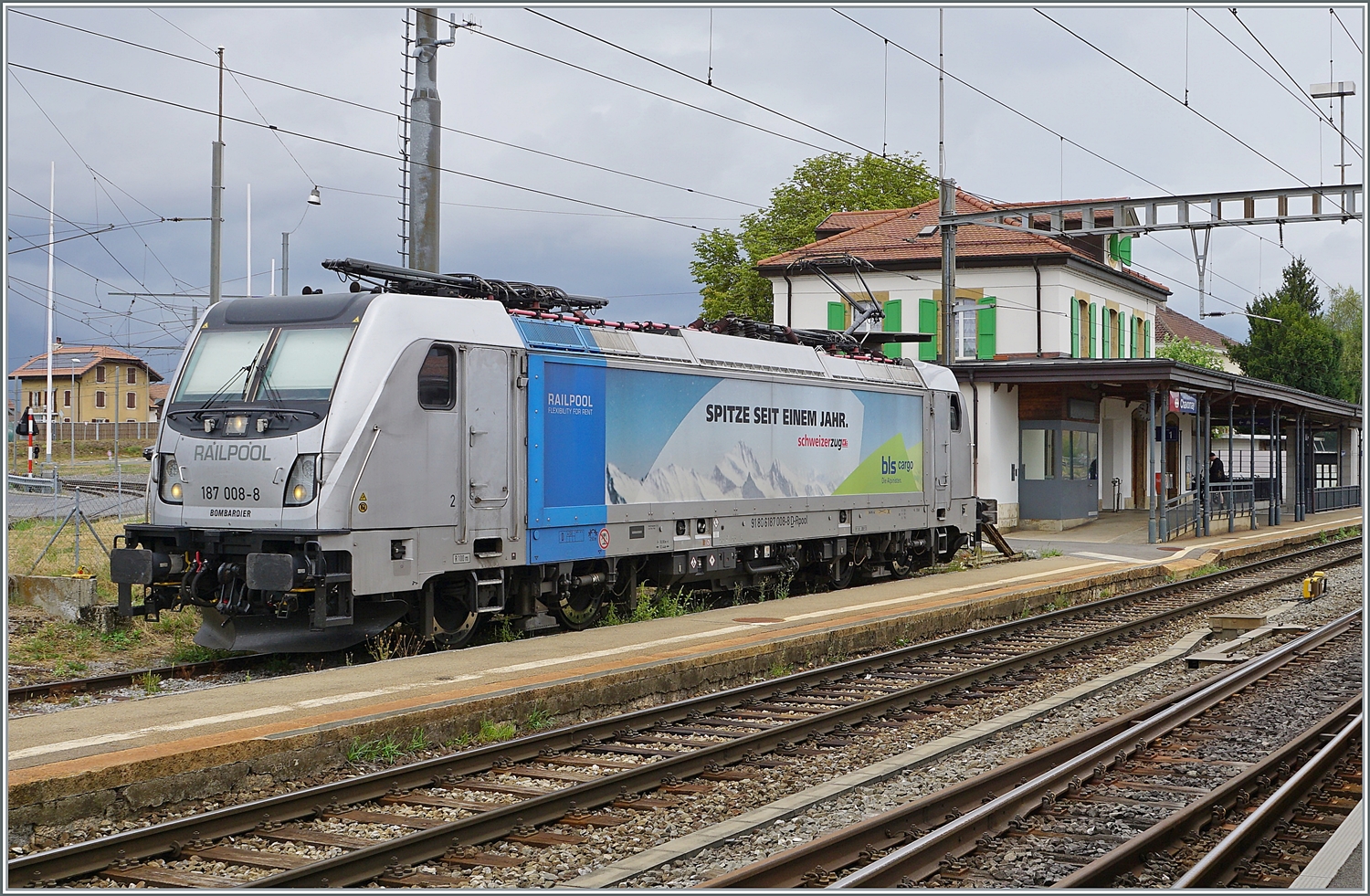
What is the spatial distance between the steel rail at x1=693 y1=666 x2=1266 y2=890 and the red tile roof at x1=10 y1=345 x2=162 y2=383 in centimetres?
6893

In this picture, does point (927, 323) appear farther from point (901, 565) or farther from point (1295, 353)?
point (1295, 353)

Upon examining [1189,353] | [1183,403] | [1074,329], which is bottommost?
[1183,403]

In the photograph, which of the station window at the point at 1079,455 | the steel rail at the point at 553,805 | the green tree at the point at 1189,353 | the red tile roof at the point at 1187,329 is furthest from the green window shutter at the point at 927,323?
the red tile roof at the point at 1187,329

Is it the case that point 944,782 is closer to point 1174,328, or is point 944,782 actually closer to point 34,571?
point 34,571

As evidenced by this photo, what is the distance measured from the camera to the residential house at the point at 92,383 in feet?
238

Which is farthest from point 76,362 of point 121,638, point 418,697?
point 418,697

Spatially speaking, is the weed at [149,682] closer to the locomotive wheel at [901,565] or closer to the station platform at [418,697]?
the station platform at [418,697]

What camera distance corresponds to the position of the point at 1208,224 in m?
24.8

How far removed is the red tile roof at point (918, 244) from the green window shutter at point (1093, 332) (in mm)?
1337

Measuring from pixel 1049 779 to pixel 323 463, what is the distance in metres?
6.34

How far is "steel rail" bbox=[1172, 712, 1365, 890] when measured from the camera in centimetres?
619

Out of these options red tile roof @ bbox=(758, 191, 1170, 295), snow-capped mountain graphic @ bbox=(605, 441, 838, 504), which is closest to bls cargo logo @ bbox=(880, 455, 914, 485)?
snow-capped mountain graphic @ bbox=(605, 441, 838, 504)

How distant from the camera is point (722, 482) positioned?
16.0 metres

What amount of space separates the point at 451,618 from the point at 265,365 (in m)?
3.08
